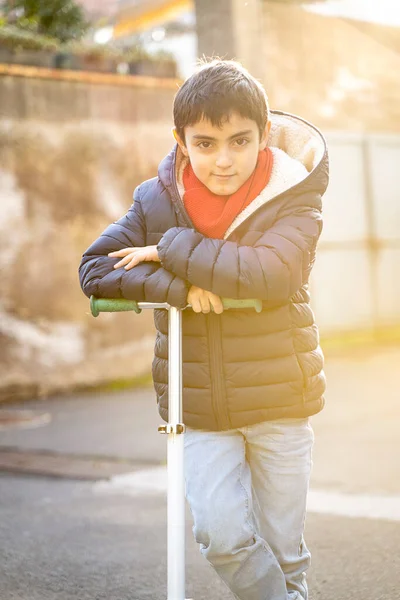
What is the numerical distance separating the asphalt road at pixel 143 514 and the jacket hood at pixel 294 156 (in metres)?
1.64

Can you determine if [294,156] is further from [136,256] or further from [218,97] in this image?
[136,256]

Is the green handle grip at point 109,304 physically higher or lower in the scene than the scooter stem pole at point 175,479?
higher

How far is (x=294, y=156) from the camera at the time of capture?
3.27 m

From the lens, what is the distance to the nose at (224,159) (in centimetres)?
296

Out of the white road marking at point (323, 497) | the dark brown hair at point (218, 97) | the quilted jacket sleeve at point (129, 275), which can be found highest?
the dark brown hair at point (218, 97)

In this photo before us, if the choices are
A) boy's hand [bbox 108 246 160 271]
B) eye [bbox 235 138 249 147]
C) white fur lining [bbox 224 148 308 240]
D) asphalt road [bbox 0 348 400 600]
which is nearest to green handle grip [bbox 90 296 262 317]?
boy's hand [bbox 108 246 160 271]

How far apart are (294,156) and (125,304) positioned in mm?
778

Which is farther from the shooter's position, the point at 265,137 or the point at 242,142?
the point at 265,137

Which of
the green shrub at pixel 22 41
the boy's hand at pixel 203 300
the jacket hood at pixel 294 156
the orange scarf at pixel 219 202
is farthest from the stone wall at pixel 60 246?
the boy's hand at pixel 203 300

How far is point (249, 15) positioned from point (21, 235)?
3.23 meters

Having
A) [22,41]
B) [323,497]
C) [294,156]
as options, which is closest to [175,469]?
[294,156]

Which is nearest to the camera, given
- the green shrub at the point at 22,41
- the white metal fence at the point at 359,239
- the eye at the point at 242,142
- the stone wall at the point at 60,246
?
the eye at the point at 242,142

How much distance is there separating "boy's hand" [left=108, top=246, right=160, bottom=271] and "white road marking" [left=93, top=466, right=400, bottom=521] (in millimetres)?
2415

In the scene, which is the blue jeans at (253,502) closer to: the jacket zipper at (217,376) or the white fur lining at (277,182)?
the jacket zipper at (217,376)
